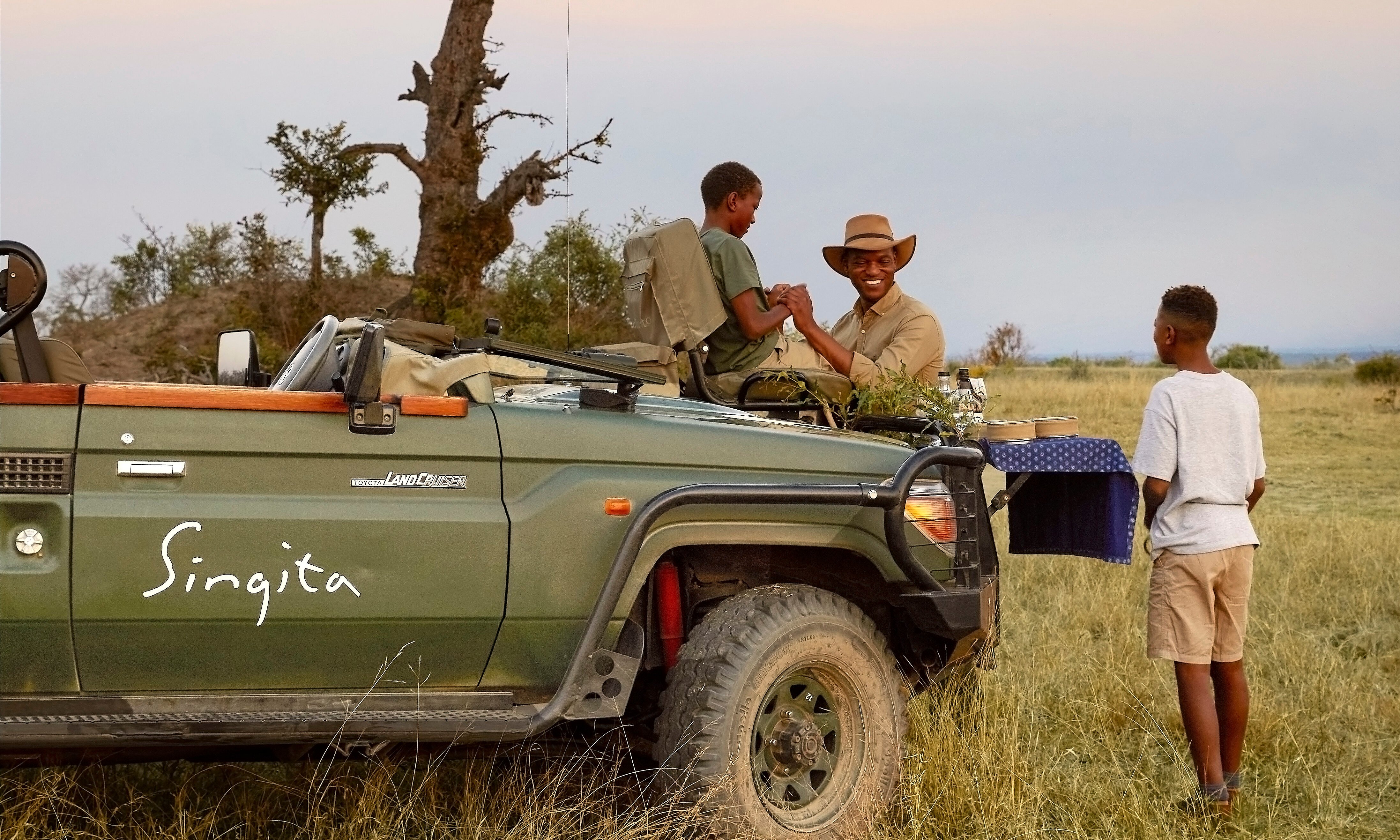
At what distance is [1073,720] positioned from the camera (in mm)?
5953

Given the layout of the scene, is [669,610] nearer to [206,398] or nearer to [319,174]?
[206,398]

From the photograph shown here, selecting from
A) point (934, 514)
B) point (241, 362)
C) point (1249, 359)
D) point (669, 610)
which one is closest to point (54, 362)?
point (241, 362)

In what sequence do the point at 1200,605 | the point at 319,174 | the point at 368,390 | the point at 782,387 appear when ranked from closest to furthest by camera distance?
the point at 368,390 < the point at 1200,605 < the point at 782,387 < the point at 319,174

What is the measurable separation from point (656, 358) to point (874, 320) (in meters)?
1.21

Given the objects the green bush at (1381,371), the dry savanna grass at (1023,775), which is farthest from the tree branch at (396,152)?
the green bush at (1381,371)

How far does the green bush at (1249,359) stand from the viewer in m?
45.2

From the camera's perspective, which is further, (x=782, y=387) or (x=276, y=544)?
(x=782, y=387)

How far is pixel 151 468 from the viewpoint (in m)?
3.57

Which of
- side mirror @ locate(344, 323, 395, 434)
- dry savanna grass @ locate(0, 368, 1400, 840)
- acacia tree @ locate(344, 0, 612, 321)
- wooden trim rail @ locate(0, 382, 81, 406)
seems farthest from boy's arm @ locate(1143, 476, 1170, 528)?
acacia tree @ locate(344, 0, 612, 321)

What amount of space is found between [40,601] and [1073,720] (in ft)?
13.4

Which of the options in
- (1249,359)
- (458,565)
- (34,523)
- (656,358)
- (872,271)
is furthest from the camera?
(1249,359)

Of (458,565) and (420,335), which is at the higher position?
(420,335)

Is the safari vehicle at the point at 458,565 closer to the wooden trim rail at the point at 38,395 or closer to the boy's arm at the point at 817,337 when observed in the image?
the wooden trim rail at the point at 38,395

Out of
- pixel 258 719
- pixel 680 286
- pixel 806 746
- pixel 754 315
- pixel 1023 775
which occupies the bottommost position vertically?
pixel 1023 775
